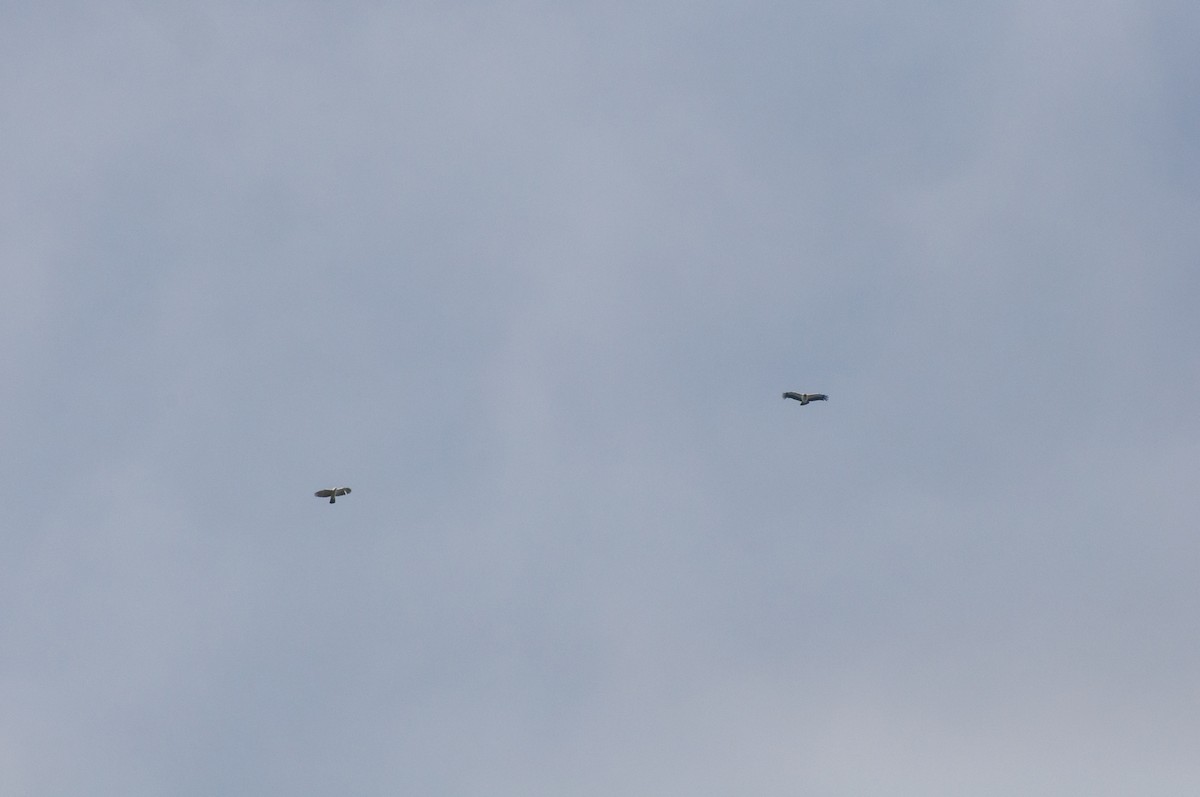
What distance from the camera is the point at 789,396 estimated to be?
132 m

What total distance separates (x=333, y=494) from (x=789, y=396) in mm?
88922

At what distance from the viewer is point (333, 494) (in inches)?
5182

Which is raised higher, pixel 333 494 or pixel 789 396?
pixel 789 396
